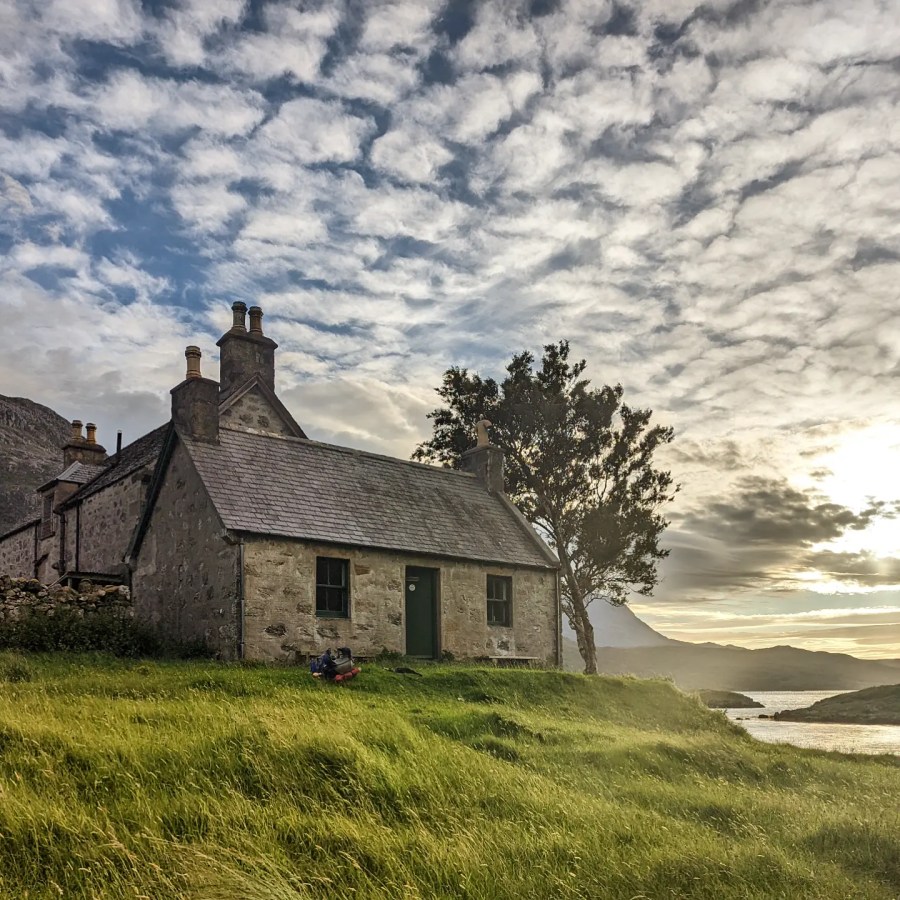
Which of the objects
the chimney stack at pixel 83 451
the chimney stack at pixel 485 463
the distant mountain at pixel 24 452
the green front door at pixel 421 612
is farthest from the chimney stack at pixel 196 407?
the distant mountain at pixel 24 452

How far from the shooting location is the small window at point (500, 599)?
25.7 m

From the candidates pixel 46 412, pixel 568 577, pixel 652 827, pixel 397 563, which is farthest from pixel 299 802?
pixel 46 412

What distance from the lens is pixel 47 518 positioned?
33.3 meters

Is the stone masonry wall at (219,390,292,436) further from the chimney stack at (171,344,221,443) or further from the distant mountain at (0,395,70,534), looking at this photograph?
the distant mountain at (0,395,70,534)

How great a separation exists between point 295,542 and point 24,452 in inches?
1882

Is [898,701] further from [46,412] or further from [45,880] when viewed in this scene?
[46,412]

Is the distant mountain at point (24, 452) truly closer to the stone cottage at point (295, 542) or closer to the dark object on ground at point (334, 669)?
the stone cottage at point (295, 542)

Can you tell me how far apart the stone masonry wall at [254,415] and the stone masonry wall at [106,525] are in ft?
12.9

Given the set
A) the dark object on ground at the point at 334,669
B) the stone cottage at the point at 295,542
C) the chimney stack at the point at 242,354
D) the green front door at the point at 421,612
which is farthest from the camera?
the chimney stack at the point at 242,354

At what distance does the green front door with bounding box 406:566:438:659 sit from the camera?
75.9 feet

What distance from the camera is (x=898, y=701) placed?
5612cm

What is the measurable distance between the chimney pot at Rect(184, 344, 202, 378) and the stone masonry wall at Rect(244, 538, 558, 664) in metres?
5.58

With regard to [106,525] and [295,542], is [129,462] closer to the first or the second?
[106,525]

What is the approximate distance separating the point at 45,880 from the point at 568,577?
29.7 meters
